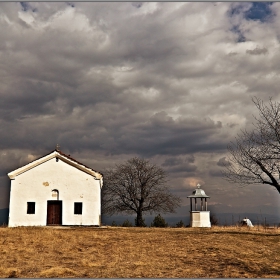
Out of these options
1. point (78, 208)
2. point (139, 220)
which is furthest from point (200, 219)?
point (139, 220)

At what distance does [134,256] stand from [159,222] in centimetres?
2629

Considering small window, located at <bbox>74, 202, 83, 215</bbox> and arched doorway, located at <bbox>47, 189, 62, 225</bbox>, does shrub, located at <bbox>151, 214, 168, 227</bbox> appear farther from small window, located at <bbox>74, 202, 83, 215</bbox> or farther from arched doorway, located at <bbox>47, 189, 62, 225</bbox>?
arched doorway, located at <bbox>47, 189, 62, 225</bbox>

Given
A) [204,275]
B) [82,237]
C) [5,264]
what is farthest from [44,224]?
[204,275]

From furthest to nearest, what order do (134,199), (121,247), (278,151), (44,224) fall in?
(134,199)
(44,224)
(278,151)
(121,247)

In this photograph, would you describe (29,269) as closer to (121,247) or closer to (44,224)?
(121,247)

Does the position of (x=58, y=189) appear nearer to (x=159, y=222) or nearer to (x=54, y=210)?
(x=54, y=210)

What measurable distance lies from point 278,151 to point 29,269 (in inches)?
671

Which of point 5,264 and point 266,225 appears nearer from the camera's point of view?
point 5,264

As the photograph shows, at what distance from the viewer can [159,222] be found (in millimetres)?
41969

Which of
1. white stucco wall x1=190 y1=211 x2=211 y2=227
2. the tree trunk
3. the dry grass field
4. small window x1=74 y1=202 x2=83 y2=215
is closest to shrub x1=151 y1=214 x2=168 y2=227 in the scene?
the tree trunk

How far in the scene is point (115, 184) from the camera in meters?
46.9

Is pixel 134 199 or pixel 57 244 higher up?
pixel 134 199

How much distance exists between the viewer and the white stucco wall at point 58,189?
32938 millimetres

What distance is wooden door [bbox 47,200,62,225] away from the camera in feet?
108
